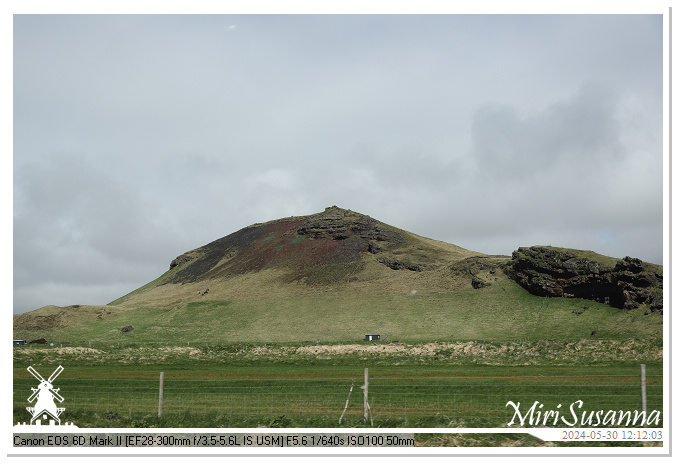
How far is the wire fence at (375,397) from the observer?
64.1ft

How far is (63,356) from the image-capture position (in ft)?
159

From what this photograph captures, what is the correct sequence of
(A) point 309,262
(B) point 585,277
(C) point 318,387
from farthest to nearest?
(A) point 309,262 < (B) point 585,277 < (C) point 318,387

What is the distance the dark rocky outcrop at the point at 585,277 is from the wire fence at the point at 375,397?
1572 inches

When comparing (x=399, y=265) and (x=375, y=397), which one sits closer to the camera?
(x=375, y=397)

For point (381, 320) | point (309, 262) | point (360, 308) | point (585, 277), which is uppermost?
point (309, 262)

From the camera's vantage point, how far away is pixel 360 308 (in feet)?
273

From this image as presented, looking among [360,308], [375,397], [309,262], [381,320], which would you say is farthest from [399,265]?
[375,397]

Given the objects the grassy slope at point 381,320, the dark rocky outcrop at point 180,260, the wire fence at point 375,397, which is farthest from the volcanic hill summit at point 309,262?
the wire fence at point 375,397

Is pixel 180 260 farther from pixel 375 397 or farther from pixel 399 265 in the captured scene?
pixel 375 397

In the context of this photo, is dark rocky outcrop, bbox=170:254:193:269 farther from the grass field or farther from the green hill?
the grass field

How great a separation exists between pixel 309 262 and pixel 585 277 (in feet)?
213

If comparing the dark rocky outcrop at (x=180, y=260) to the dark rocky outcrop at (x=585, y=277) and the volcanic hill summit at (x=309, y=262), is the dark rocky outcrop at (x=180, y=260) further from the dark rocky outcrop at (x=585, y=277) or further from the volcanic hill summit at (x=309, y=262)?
the dark rocky outcrop at (x=585, y=277)

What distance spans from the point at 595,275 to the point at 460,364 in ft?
130
